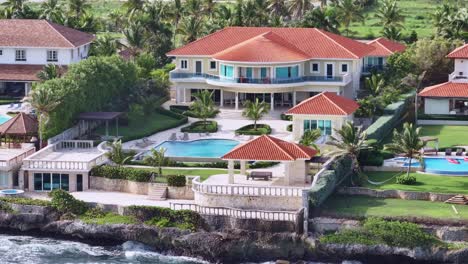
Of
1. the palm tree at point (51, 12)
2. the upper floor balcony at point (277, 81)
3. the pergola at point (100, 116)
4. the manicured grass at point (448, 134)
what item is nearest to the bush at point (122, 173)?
the pergola at point (100, 116)

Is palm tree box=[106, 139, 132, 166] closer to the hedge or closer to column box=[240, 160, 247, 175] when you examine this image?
column box=[240, 160, 247, 175]

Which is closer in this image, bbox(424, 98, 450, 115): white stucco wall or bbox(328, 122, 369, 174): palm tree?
bbox(328, 122, 369, 174): palm tree

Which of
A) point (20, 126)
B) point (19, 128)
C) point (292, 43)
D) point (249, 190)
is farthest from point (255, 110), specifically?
point (249, 190)

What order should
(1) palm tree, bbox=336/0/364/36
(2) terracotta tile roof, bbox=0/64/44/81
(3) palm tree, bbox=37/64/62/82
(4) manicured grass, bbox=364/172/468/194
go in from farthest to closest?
(1) palm tree, bbox=336/0/364/36 → (2) terracotta tile roof, bbox=0/64/44/81 → (3) palm tree, bbox=37/64/62/82 → (4) manicured grass, bbox=364/172/468/194

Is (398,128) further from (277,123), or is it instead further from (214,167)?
(214,167)

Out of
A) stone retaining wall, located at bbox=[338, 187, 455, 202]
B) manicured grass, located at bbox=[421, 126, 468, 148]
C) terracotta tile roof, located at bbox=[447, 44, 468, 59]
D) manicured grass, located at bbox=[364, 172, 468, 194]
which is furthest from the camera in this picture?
terracotta tile roof, located at bbox=[447, 44, 468, 59]

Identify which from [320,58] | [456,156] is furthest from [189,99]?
[456,156]

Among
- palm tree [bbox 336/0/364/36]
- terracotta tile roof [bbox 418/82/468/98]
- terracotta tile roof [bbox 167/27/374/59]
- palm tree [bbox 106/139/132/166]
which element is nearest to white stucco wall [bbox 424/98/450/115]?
terracotta tile roof [bbox 418/82/468/98]
